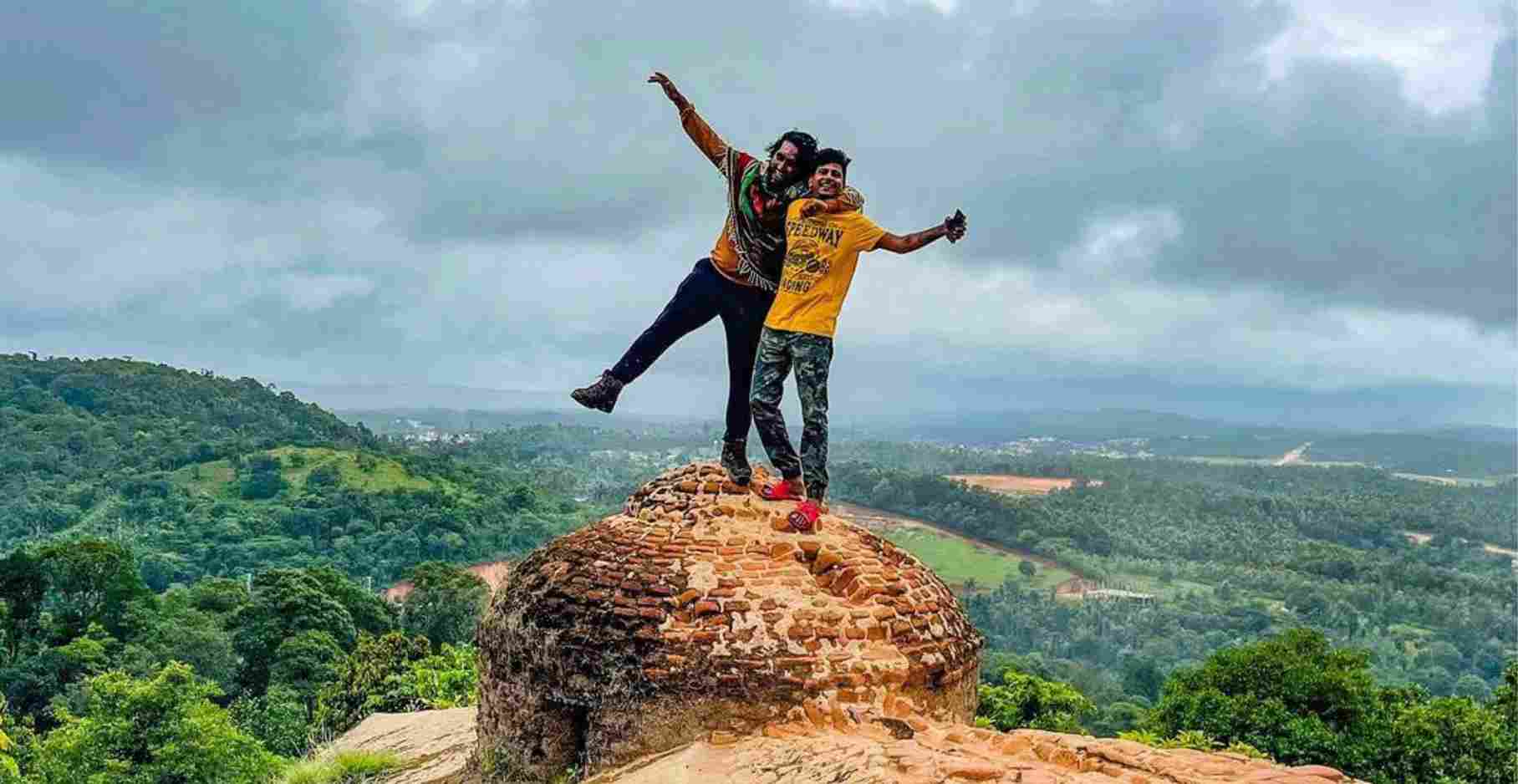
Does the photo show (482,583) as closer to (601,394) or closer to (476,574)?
(476,574)

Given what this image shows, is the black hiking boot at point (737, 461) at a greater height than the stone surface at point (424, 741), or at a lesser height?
greater

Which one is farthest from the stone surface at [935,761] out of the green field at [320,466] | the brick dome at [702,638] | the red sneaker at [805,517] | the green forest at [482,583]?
the green field at [320,466]

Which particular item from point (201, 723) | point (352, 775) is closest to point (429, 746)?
point (352, 775)

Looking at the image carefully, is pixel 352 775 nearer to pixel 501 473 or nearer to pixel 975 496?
pixel 975 496

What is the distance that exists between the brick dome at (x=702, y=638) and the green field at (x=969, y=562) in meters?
65.0

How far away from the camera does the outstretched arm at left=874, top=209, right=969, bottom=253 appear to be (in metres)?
6.66

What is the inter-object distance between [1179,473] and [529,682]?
502 feet

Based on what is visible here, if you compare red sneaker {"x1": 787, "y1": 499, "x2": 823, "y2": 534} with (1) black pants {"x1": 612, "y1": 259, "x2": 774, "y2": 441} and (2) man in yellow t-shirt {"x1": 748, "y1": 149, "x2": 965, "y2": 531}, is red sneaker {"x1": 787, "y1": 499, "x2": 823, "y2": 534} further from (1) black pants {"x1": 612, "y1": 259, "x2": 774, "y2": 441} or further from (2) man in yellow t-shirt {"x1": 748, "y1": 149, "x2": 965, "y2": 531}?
(1) black pants {"x1": 612, "y1": 259, "x2": 774, "y2": 441}

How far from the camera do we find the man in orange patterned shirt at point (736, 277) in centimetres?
770

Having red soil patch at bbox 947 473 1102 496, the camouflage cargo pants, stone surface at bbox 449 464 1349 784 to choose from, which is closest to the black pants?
the camouflage cargo pants

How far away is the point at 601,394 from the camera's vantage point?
8.11m

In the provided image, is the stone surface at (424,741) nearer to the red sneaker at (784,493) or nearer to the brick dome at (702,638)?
the brick dome at (702,638)

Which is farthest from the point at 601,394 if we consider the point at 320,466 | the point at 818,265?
the point at 320,466

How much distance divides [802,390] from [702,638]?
180cm
